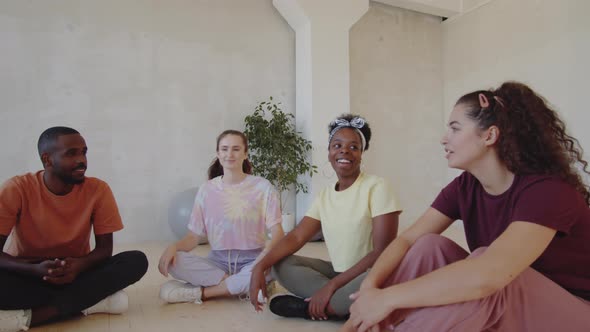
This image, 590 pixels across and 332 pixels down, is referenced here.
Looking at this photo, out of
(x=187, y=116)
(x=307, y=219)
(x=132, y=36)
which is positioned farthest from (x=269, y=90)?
(x=307, y=219)

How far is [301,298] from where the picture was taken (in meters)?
2.02

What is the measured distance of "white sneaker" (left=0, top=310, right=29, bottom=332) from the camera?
1.83m

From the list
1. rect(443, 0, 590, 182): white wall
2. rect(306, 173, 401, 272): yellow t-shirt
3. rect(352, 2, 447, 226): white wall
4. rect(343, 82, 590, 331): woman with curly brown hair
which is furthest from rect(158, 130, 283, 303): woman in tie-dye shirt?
rect(443, 0, 590, 182): white wall

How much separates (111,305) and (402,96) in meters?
4.96

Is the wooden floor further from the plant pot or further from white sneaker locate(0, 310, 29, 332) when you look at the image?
the plant pot

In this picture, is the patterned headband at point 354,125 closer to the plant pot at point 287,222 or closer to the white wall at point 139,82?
the plant pot at point 287,222

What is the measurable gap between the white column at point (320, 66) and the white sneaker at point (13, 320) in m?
3.55

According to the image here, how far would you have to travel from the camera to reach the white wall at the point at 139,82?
4148 mm

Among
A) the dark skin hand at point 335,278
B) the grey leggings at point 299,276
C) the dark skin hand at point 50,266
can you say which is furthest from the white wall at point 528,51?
the dark skin hand at point 50,266

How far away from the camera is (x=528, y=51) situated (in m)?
5.16

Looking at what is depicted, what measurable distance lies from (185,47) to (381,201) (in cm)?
363

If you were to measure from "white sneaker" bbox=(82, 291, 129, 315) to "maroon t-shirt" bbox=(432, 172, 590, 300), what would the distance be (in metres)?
1.55

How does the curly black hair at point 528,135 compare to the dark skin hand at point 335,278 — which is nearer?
the curly black hair at point 528,135

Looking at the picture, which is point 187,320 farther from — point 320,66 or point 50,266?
point 320,66
